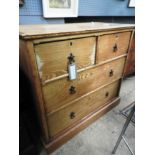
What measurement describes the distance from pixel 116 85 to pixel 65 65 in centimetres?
93

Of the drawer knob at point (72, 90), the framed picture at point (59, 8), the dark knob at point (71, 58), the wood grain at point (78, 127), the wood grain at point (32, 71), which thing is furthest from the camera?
the framed picture at point (59, 8)

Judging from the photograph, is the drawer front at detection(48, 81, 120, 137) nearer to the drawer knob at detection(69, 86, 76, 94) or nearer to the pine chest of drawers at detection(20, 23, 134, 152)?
the pine chest of drawers at detection(20, 23, 134, 152)

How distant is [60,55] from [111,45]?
0.55m

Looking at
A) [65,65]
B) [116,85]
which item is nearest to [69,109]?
[65,65]

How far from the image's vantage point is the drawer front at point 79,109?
1126 millimetres

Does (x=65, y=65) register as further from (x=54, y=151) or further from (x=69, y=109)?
(x=54, y=151)

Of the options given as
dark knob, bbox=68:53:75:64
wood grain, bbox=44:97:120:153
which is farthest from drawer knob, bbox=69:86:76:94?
wood grain, bbox=44:97:120:153

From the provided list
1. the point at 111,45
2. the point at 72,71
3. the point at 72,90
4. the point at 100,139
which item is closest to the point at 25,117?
the point at 72,90

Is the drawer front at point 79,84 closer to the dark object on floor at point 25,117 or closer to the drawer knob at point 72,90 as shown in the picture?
the drawer knob at point 72,90

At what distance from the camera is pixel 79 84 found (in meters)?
1.12

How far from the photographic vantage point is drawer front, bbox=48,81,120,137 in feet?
3.69

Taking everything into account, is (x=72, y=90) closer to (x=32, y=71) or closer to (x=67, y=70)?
(x=67, y=70)

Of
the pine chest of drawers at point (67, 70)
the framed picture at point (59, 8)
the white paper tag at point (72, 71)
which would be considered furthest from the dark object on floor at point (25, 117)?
the framed picture at point (59, 8)

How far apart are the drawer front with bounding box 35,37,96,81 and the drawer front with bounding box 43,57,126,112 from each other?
87 millimetres
